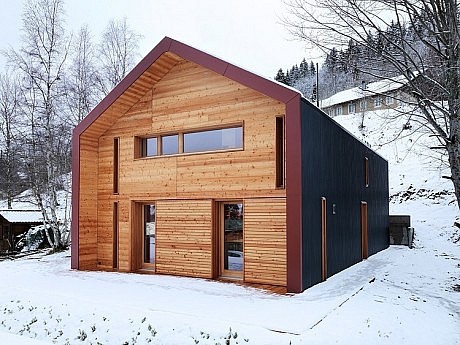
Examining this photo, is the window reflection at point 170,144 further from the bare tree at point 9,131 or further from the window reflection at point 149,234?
the bare tree at point 9,131

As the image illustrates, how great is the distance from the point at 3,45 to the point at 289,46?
40.7 feet

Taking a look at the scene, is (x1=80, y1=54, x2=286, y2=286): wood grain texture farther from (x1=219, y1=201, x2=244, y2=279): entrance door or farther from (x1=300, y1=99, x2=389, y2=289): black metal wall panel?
(x1=300, y1=99, x2=389, y2=289): black metal wall panel

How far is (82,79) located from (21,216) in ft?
26.0

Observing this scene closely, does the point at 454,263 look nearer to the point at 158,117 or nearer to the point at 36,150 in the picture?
the point at 158,117

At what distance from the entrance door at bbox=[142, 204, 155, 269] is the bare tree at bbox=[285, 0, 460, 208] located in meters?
5.73

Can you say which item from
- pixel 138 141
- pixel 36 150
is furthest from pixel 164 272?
pixel 36 150

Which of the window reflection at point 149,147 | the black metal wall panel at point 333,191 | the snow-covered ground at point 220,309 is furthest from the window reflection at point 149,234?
the black metal wall panel at point 333,191

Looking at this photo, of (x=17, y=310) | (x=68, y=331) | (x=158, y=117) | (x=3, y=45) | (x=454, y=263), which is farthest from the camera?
(x=3, y=45)

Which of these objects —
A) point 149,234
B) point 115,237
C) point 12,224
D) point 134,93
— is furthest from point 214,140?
point 12,224

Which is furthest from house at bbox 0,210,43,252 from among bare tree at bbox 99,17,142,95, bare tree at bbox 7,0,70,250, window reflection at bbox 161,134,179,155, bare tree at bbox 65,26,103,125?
window reflection at bbox 161,134,179,155

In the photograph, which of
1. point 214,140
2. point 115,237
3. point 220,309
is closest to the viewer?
point 220,309

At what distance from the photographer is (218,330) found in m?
5.83

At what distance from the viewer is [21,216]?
827 inches

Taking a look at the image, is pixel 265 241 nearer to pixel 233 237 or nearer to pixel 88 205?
pixel 233 237
